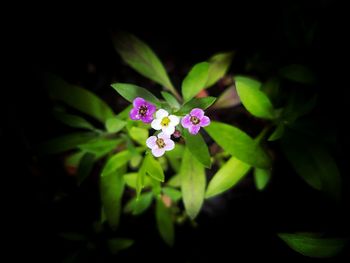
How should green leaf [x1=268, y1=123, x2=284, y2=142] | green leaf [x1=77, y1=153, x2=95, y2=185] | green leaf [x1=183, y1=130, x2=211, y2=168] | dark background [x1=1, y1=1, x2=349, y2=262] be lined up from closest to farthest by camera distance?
Result: green leaf [x1=183, y1=130, x2=211, y2=168], green leaf [x1=268, y1=123, x2=284, y2=142], green leaf [x1=77, y1=153, x2=95, y2=185], dark background [x1=1, y1=1, x2=349, y2=262]

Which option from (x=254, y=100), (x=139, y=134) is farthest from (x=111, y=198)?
(x=254, y=100)

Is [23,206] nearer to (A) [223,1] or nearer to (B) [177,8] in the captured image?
(B) [177,8]

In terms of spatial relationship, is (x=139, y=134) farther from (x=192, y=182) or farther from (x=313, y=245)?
(x=313, y=245)

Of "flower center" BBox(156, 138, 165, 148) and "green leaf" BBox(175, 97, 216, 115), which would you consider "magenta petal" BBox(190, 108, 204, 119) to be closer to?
"green leaf" BBox(175, 97, 216, 115)

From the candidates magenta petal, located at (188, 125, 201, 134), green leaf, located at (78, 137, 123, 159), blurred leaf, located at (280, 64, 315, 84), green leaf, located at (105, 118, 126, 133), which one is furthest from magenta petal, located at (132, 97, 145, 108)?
blurred leaf, located at (280, 64, 315, 84)

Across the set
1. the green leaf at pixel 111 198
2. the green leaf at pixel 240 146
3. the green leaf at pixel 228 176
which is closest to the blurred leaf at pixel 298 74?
the green leaf at pixel 240 146

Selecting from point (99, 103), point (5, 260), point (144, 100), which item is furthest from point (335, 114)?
point (5, 260)

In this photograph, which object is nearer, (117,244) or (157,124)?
(157,124)
